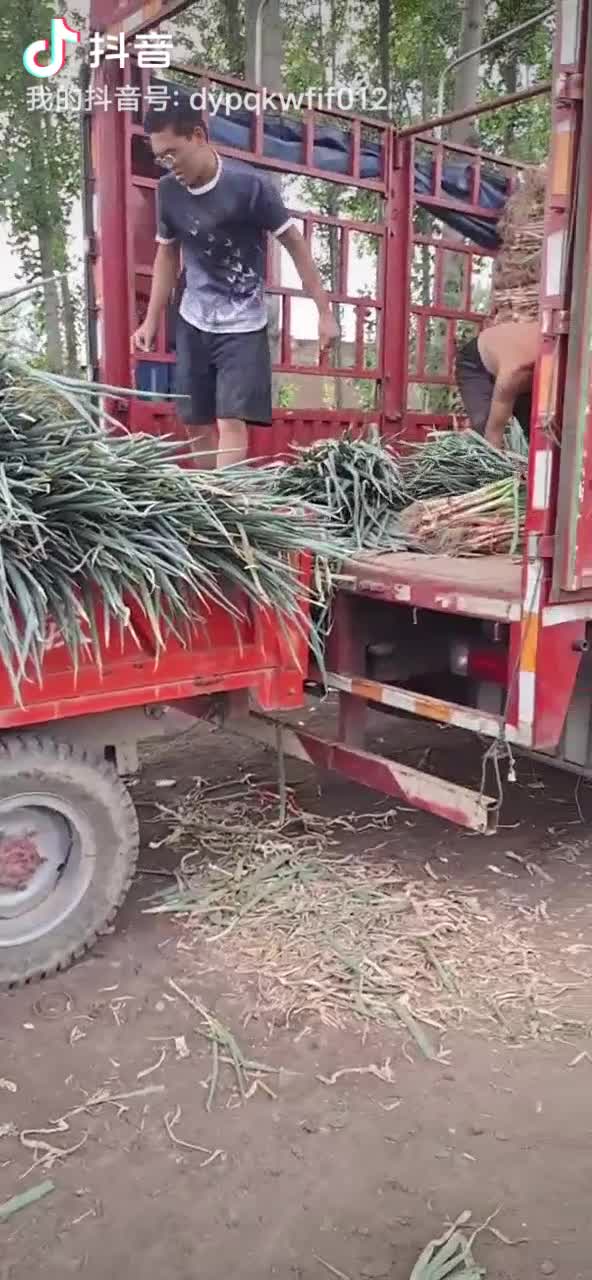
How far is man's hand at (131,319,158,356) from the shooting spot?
4.46 metres

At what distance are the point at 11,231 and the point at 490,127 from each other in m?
7.36

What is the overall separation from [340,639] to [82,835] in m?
1.07

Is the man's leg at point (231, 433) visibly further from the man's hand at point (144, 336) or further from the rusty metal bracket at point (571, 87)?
the rusty metal bracket at point (571, 87)

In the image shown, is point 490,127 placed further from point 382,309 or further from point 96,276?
point 96,276

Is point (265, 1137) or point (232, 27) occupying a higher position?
point (232, 27)

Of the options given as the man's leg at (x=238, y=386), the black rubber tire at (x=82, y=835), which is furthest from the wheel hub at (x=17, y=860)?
the man's leg at (x=238, y=386)

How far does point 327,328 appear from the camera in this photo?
15.6 ft

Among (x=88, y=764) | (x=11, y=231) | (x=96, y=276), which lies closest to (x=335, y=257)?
(x=96, y=276)

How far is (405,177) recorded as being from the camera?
5.24m

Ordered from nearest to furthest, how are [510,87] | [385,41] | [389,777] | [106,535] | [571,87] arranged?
[571,87]
[106,535]
[389,777]
[510,87]
[385,41]

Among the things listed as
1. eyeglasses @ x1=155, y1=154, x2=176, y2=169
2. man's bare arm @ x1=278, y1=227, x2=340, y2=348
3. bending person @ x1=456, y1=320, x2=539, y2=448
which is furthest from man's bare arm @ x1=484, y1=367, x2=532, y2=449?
eyeglasses @ x1=155, y1=154, x2=176, y2=169

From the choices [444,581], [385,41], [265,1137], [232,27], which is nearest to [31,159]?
[232,27]

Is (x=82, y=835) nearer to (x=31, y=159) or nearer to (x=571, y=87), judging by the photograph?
(x=571, y=87)

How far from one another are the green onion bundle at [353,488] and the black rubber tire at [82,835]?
1.19 meters
